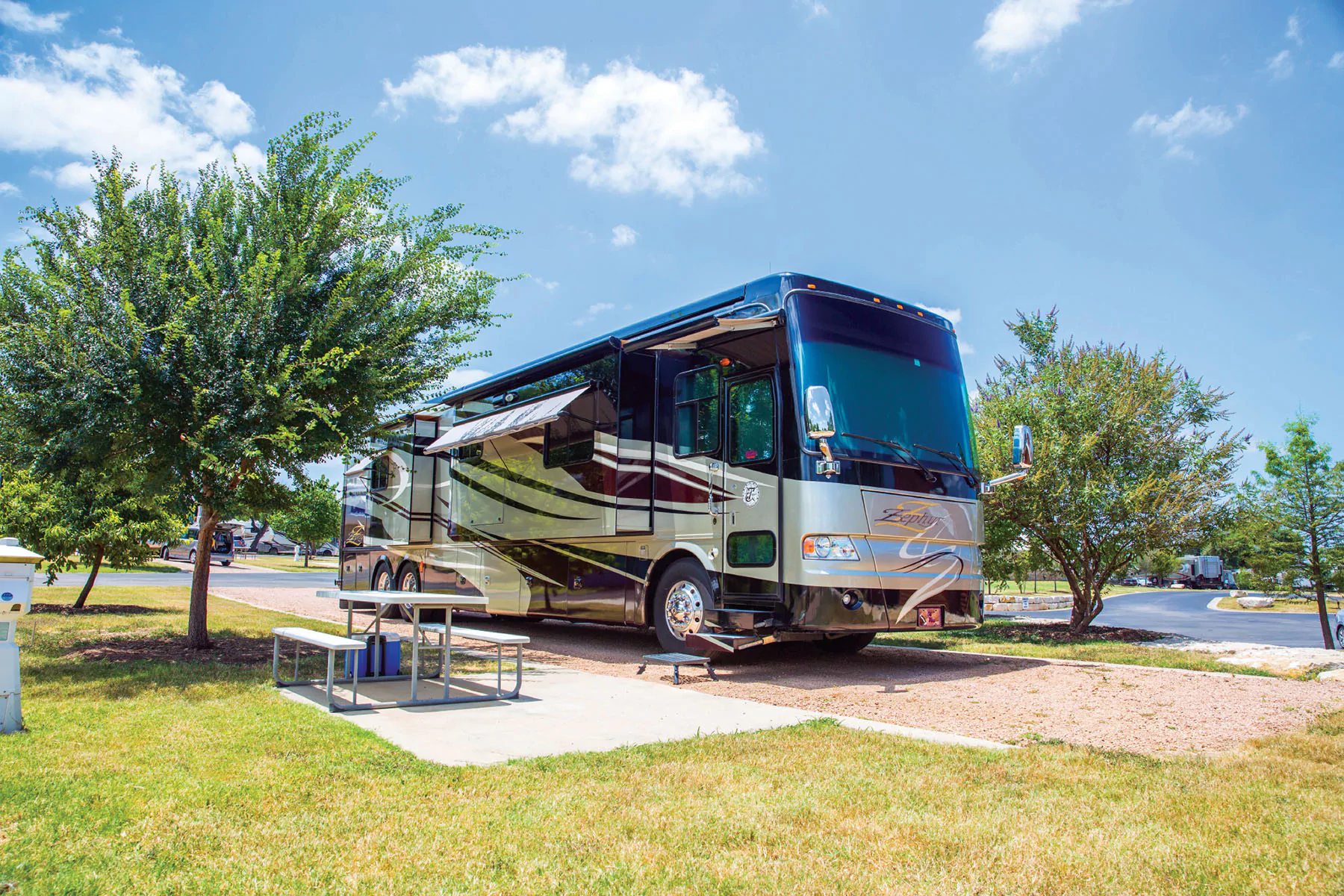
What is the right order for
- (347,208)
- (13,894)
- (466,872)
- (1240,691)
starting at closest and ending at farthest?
1. (13,894)
2. (466,872)
3. (1240,691)
4. (347,208)

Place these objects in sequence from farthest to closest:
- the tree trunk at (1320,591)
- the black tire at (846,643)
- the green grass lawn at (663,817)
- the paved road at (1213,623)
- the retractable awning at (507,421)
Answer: the paved road at (1213,623) < the tree trunk at (1320,591) < the retractable awning at (507,421) < the black tire at (846,643) < the green grass lawn at (663,817)

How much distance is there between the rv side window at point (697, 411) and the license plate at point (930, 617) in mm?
2451

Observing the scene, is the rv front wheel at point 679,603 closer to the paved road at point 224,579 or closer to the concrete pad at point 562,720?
the concrete pad at point 562,720

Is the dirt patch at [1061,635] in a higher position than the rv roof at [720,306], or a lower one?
lower

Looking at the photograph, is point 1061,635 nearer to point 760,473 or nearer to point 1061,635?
point 1061,635

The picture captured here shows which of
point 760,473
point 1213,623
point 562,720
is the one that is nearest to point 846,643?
point 760,473

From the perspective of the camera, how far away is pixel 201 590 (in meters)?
9.55

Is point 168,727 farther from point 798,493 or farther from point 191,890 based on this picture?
point 798,493

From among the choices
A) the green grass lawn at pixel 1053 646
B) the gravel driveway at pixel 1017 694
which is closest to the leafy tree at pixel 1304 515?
the green grass lawn at pixel 1053 646

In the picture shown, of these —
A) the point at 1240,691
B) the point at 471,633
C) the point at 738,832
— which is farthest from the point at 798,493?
the point at 738,832

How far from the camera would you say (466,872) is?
9.92ft

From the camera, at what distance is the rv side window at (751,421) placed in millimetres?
8031

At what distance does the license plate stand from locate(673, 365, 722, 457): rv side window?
2.45m

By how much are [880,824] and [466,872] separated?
1.61m
